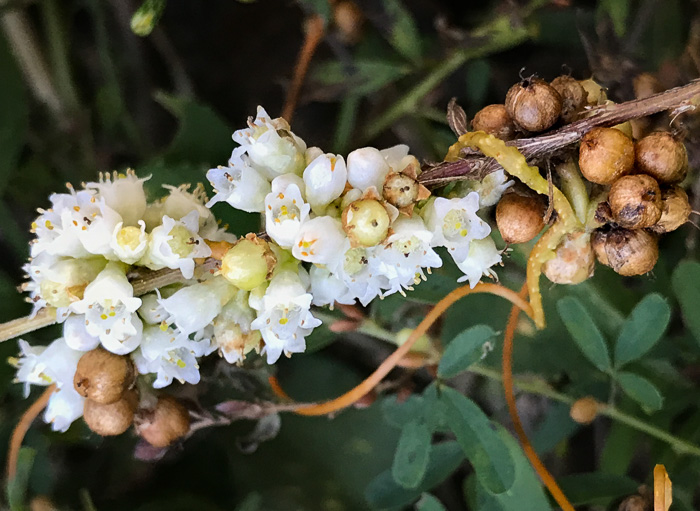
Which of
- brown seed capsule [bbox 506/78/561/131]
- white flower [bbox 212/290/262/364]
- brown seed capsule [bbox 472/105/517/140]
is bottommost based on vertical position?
white flower [bbox 212/290/262/364]

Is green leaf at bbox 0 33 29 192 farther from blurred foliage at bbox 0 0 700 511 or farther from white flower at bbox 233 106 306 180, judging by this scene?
white flower at bbox 233 106 306 180

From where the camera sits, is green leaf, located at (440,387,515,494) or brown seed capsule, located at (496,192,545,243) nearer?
brown seed capsule, located at (496,192,545,243)

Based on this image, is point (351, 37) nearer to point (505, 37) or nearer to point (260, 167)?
point (505, 37)

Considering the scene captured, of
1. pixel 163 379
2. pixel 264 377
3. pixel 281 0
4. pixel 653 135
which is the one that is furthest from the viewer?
pixel 281 0

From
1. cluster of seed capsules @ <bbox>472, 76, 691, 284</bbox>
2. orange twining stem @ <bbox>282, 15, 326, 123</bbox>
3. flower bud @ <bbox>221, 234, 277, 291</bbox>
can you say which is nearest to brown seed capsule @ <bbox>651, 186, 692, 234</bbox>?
cluster of seed capsules @ <bbox>472, 76, 691, 284</bbox>

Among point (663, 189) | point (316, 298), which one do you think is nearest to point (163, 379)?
point (316, 298)
